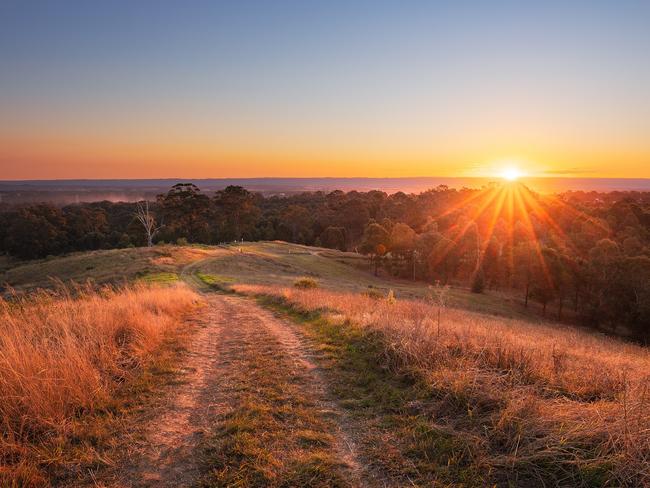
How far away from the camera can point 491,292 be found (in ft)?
192

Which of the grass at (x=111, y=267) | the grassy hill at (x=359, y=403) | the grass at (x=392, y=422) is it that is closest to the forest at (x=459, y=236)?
the grass at (x=111, y=267)

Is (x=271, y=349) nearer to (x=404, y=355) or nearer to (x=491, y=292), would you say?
(x=404, y=355)

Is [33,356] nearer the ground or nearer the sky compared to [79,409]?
nearer the sky

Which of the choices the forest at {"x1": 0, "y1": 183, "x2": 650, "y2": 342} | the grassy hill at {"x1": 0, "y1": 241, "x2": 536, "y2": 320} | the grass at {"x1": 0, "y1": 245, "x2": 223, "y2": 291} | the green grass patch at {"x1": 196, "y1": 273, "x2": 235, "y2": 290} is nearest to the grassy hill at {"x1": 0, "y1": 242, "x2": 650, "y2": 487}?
the green grass patch at {"x1": 196, "y1": 273, "x2": 235, "y2": 290}

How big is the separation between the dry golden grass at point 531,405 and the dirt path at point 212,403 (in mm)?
1535

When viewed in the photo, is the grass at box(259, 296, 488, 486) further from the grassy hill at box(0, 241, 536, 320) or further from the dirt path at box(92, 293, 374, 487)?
the grassy hill at box(0, 241, 536, 320)

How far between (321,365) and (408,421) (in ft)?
10.0

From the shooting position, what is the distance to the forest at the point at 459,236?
151 feet

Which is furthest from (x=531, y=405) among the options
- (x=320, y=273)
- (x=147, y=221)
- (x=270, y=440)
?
(x=147, y=221)

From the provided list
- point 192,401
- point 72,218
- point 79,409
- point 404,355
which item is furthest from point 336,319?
point 72,218

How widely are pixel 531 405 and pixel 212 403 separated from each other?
15.5 ft

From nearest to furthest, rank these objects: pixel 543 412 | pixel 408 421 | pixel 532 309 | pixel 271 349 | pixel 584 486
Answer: pixel 584 486
pixel 543 412
pixel 408 421
pixel 271 349
pixel 532 309

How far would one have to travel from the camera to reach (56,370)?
19.0 ft

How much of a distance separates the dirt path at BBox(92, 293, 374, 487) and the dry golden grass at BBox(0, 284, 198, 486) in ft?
3.11
